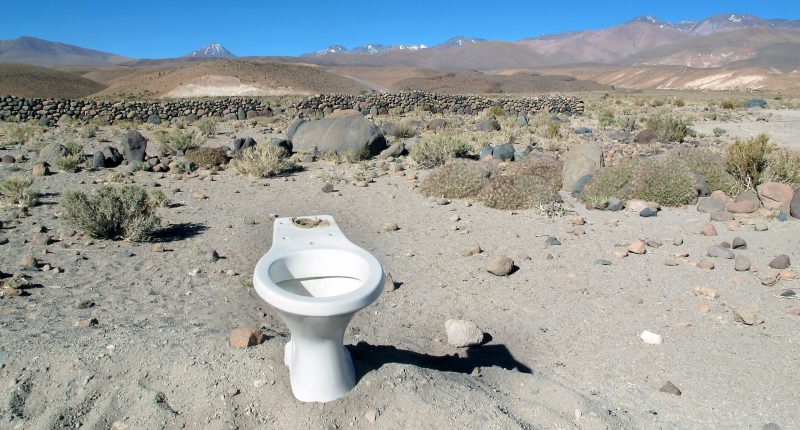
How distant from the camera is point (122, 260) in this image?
6645mm

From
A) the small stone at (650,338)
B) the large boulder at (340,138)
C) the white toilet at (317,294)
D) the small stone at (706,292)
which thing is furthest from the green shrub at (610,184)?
the white toilet at (317,294)

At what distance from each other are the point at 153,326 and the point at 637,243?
18.2 ft

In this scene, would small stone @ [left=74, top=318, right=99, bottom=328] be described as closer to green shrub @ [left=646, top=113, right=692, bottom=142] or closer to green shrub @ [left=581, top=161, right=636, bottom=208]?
green shrub @ [left=581, top=161, right=636, bottom=208]

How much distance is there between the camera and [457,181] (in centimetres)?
1020

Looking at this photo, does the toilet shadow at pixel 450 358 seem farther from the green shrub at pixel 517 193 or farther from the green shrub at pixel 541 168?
the green shrub at pixel 541 168

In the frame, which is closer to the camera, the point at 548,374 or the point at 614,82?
the point at 548,374

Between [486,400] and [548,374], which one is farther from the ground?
[486,400]

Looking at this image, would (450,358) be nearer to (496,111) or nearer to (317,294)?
(317,294)

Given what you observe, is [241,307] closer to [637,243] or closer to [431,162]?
[637,243]

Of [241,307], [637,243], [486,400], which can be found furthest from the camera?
[637,243]

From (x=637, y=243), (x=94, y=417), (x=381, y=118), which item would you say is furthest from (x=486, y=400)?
(x=381, y=118)

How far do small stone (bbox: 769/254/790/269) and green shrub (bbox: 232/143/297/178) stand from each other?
8549 mm

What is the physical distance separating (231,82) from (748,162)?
40.1 m

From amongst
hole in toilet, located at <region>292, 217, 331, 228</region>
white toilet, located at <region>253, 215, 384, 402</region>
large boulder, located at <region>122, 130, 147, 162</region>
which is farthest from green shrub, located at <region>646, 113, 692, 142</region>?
white toilet, located at <region>253, 215, 384, 402</region>
